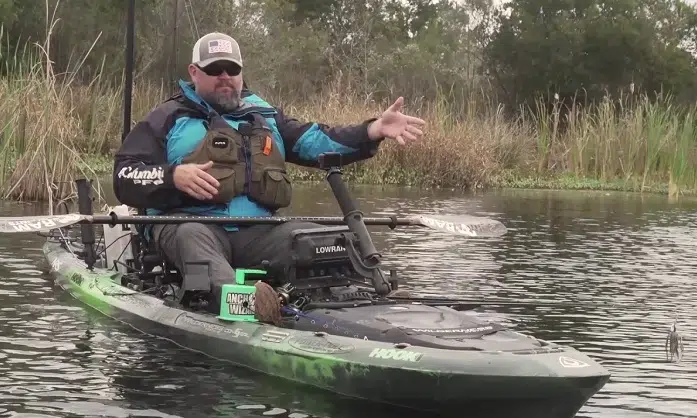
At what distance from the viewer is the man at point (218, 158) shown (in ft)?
23.1

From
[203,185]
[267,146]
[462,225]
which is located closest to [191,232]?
[203,185]

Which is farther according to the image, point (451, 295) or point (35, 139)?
point (35, 139)

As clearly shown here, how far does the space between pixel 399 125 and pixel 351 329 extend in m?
1.90

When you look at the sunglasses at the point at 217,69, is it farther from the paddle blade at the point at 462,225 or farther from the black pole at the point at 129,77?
the black pole at the point at 129,77

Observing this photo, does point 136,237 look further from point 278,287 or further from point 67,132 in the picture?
point 67,132

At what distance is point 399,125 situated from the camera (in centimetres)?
737

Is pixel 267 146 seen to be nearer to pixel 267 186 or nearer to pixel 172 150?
pixel 267 186

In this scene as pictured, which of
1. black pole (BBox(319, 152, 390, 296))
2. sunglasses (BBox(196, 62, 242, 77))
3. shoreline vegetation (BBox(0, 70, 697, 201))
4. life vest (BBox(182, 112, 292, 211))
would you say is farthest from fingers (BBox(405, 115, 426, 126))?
shoreline vegetation (BBox(0, 70, 697, 201))

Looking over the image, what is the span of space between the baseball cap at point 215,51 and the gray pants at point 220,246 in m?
1.05

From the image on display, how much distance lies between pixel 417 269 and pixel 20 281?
3.28 metres

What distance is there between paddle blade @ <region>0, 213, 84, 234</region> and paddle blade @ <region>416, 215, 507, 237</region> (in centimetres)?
206

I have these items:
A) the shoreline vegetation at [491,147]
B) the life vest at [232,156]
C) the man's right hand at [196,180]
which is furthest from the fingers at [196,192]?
the shoreline vegetation at [491,147]

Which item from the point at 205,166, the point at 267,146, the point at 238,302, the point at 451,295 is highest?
the point at 267,146

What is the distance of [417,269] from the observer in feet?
34.2
